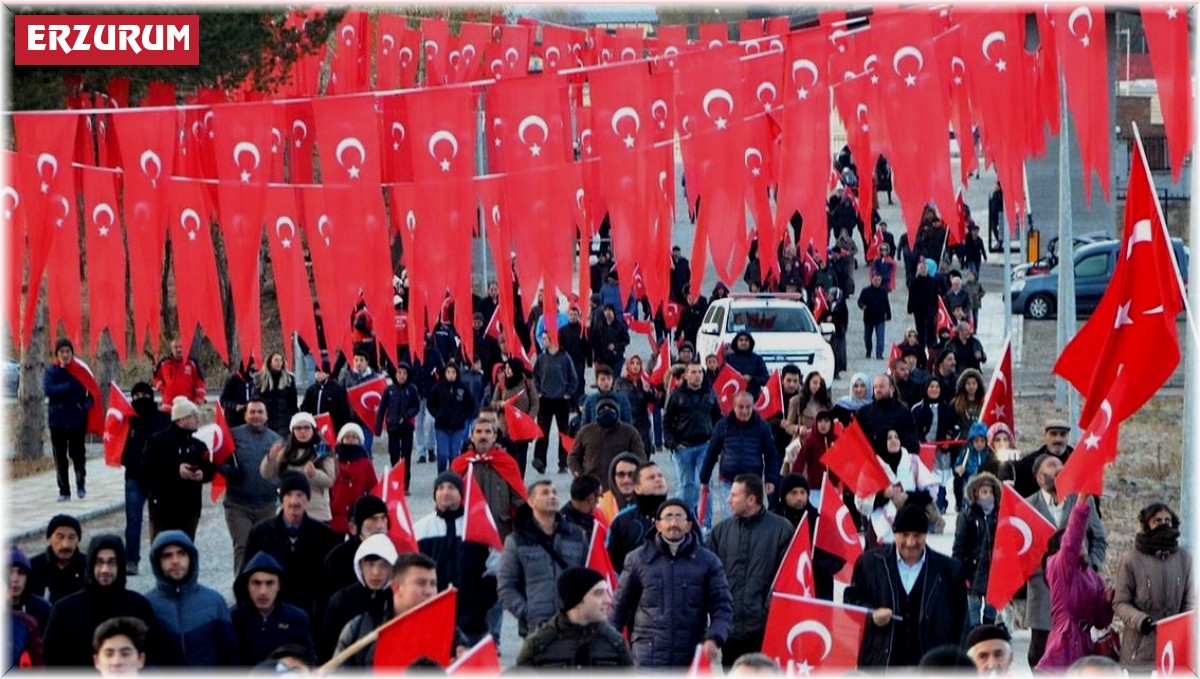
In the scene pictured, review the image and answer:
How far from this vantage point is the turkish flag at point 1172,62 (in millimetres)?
13883

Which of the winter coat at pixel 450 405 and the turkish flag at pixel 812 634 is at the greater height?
the winter coat at pixel 450 405

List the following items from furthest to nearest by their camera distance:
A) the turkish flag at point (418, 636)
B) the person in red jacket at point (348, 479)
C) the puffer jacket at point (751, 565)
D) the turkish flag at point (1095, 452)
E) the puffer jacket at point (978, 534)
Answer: the person in red jacket at point (348, 479)
the puffer jacket at point (978, 534)
the puffer jacket at point (751, 565)
the turkish flag at point (1095, 452)
the turkish flag at point (418, 636)

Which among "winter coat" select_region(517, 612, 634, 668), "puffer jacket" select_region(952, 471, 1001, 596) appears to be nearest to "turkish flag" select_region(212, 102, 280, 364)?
"puffer jacket" select_region(952, 471, 1001, 596)

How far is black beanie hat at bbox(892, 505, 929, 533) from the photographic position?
11.4 meters

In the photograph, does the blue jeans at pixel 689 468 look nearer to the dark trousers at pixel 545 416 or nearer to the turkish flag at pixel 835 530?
the dark trousers at pixel 545 416

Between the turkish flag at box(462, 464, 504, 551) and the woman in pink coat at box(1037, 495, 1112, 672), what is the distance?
2.98m

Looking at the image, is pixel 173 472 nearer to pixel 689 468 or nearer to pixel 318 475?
pixel 318 475

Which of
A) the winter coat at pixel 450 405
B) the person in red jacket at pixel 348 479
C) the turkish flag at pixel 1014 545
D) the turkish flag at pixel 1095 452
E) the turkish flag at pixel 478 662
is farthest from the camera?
the winter coat at pixel 450 405

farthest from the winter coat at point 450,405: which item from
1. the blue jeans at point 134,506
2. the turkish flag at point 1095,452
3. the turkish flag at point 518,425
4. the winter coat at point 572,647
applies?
the winter coat at point 572,647

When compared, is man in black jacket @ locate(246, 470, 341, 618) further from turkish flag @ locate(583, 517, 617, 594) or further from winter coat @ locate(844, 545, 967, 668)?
winter coat @ locate(844, 545, 967, 668)

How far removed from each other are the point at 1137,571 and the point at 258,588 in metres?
4.08

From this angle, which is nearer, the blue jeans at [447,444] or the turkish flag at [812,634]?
the turkish flag at [812,634]

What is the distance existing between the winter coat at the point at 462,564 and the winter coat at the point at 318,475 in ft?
8.69

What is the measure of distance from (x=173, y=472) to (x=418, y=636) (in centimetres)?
745
